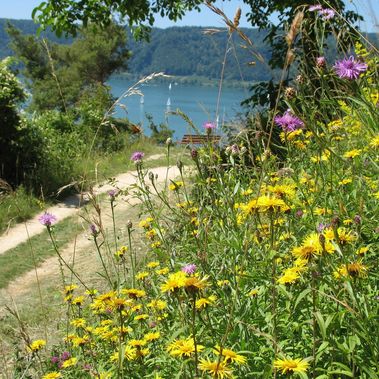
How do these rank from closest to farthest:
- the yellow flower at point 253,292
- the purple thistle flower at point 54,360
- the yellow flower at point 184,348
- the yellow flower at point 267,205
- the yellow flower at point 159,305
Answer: the yellow flower at point 184,348
the yellow flower at point 267,205
the yellow flower at point 253,292
the yellow flower at point 159,305
the purple thistle flower at point 54,360

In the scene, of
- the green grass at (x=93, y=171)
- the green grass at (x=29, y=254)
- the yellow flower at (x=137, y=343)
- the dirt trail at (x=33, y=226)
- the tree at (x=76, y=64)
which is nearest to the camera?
the yellow flower at (x=137, y=343)

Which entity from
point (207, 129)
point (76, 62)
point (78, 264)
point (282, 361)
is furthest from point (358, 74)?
point (76, 62)

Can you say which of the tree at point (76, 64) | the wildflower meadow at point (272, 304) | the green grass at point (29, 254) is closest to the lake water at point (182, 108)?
the wildflower meadow at point (272, 304)

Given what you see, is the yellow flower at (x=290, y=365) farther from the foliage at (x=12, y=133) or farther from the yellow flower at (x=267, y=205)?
the foliage at (x=12, y=133)

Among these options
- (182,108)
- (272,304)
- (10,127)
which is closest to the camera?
(272,304)

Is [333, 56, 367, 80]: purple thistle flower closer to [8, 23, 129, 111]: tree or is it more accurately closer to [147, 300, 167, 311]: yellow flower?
[147, 300, 167, 311]: yellow flower

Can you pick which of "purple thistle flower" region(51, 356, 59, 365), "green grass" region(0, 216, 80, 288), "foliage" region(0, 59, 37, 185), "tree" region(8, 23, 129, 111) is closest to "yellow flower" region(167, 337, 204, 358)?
"purple thistle flower" region(51, 356, 59, 365)

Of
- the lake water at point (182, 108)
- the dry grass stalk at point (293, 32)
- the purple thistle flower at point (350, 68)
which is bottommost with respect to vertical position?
the lake water at point (182, 108)

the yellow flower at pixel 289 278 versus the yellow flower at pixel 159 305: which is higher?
the yellow flower at pixel 289 278

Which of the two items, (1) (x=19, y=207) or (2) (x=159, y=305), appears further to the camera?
(1) (x=19, y=207)

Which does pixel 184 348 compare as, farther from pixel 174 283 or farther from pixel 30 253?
pixel 30 253

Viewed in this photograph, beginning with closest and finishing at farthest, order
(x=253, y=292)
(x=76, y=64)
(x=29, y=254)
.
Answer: (x=253, y=292), (x=29, y=254), (x=76, y=64)

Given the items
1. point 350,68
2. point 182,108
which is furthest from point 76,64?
point 350,68

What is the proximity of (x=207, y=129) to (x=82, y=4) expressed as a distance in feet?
19.3
